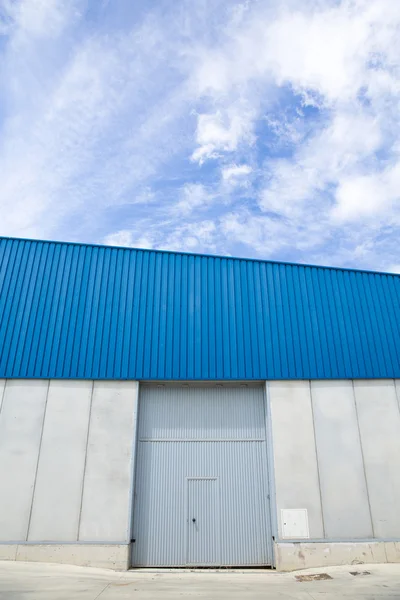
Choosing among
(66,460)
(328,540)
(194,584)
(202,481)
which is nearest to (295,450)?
(328,540)

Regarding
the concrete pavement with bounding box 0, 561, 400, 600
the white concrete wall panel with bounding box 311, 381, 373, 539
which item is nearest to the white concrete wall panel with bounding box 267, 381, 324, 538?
the white concrete wall panel with bounding box 311, 381, 373, 539

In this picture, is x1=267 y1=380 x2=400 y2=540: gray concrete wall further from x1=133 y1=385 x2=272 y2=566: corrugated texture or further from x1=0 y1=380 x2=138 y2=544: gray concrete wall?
x1=0 y1=380 x2=138 y2=544: gray concrete wall

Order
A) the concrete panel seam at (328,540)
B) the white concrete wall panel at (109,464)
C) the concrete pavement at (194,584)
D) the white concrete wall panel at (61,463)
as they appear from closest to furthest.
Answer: the concrete pavement at (194,584), the white concrete wall panel at (61,463), the white concrete wall panel at (109,464), the concrete panel seam at (328,540)

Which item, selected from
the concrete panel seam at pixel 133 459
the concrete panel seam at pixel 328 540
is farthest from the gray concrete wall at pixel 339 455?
the concrete panel seam at pixel 133 459

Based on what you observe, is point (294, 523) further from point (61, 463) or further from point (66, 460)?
point (61, 463)

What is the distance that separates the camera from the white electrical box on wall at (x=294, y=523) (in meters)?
12.0

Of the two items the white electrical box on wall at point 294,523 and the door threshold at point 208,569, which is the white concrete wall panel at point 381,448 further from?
the door threshold at point 208,569

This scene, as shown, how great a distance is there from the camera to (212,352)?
45.3 feet

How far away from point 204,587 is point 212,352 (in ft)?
21.5

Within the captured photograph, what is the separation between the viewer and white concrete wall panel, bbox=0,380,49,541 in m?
11.7

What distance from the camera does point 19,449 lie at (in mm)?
12336

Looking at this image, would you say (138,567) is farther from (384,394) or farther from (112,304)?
(384,394)

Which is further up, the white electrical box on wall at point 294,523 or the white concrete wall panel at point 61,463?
the white concrete wall panel at point 61,463

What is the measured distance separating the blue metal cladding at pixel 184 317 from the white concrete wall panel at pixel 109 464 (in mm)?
679
